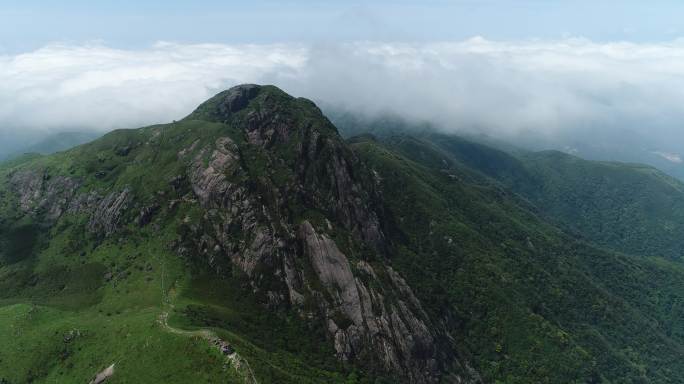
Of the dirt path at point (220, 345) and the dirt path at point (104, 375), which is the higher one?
the dirt path at point (220, 345)

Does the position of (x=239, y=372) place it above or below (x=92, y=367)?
above

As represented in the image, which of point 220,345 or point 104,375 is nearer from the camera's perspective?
point 220,345

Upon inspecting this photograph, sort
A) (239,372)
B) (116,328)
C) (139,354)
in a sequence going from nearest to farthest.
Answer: (239,372)
(139,354)
(116,328)

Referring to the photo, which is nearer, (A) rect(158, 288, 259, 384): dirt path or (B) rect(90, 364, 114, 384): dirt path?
(A) rect(158, 288, 259, 384): dirt path

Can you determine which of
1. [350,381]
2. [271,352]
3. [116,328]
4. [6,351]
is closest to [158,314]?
[116,328]

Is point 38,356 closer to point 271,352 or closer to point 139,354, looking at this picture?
point 139,354

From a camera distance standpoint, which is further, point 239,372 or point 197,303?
point 197,303

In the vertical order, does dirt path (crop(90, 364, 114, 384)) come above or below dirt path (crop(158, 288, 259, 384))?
below

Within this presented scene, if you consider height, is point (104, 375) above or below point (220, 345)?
below

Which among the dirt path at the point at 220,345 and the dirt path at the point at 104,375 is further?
the dirt path at the point at 104,375

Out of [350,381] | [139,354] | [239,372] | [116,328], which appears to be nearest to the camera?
[239,372]

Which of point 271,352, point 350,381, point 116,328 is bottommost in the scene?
point 350,381
